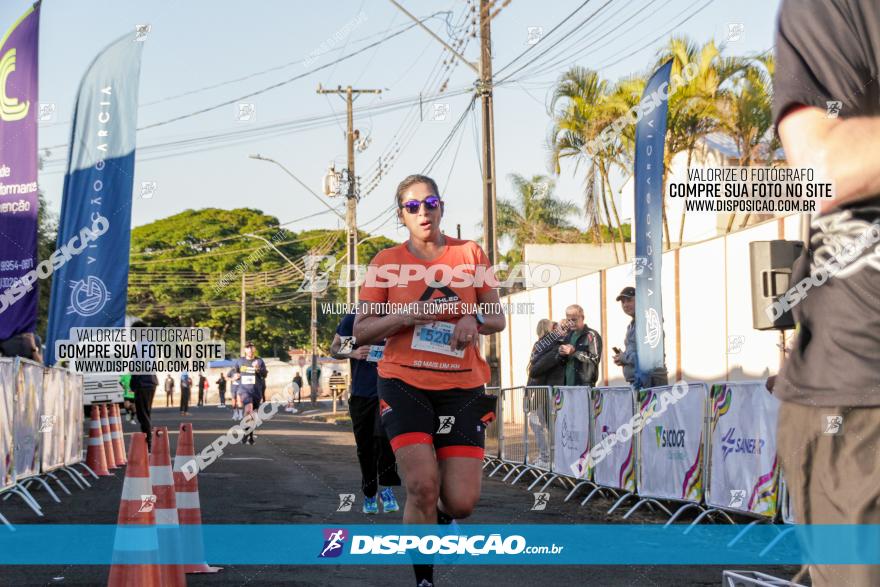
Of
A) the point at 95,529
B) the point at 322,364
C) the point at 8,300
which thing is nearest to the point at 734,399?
the point at 95,529

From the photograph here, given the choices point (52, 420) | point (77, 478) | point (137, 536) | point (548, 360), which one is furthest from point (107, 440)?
point (137, 536)

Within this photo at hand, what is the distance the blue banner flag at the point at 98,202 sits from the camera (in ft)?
Result: 50.4

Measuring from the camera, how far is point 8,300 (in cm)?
1411

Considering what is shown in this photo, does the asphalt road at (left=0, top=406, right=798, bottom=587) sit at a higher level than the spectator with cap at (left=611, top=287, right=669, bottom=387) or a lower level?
lower

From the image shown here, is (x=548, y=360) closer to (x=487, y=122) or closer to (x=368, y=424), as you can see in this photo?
(x=368, y=424)

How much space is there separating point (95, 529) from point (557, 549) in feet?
11.6

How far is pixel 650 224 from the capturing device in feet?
43.2

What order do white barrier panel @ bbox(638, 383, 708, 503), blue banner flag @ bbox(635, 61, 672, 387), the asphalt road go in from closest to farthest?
the asphalt road, white barrier panel @ bbox(638, 383, 708, 503), blue banner flag @ bbox(635, 61, 672, 387)

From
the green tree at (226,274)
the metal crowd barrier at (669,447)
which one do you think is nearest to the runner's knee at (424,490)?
the metal crowd barrier at (669,447)

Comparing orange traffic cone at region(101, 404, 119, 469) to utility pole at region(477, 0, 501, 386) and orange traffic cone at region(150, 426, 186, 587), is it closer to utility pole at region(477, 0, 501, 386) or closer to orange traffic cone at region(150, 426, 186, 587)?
utility pole at region(477, 0, 501, 386)

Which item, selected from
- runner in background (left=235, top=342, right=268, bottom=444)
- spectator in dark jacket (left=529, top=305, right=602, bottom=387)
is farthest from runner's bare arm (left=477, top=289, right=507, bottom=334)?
runner in background (left=235, top=342, right=268, bottom=444)

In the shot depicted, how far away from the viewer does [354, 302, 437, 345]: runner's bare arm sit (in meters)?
5.77

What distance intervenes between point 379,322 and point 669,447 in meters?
4.76

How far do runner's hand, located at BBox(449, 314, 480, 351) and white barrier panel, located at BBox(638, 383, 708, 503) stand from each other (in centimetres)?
394
